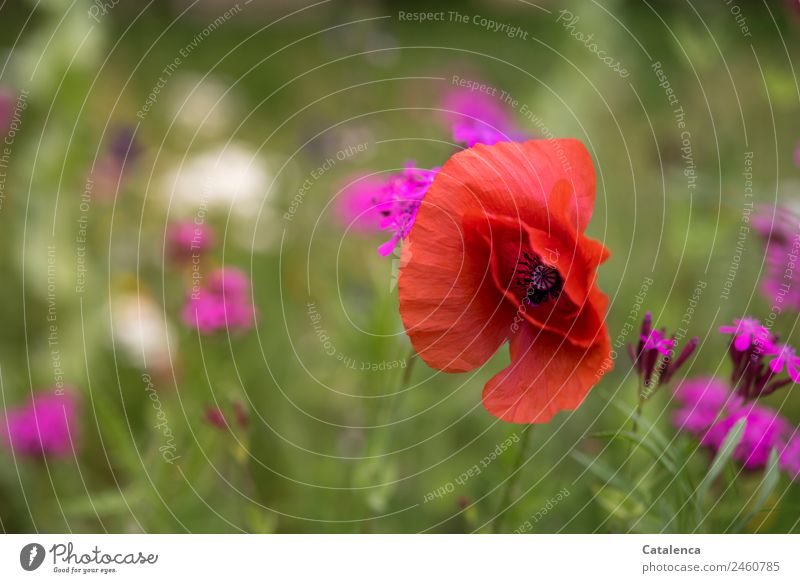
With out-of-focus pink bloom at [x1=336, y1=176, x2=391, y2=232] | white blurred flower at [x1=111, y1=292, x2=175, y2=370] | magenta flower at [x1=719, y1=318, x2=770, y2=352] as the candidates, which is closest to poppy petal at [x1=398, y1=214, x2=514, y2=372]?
magenta flower at [x1=719, y1=318, x2=770, y2=352]

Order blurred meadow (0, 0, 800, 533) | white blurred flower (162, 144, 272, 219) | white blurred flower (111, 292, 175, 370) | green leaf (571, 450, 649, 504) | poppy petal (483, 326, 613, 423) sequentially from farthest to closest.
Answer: white blurred flower (162, 144, 272, 219) < white blurred flower (111, 292, 175, 370) < blurred meadow (0, 0, 800, 533) < green leaf (571, 450, 649, 504) < poppy petal (483, 326, 613, 423)

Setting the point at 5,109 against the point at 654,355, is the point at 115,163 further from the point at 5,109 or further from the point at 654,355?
the point at 654,355

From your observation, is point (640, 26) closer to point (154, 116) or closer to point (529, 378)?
point (154, 116)

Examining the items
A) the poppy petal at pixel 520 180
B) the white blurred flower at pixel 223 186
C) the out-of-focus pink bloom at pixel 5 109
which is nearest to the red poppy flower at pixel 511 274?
the poppy petal at pixel 520 180

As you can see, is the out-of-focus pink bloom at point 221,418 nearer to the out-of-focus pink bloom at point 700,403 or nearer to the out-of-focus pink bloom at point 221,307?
the out-of-focus pink bloom at point 221,307
